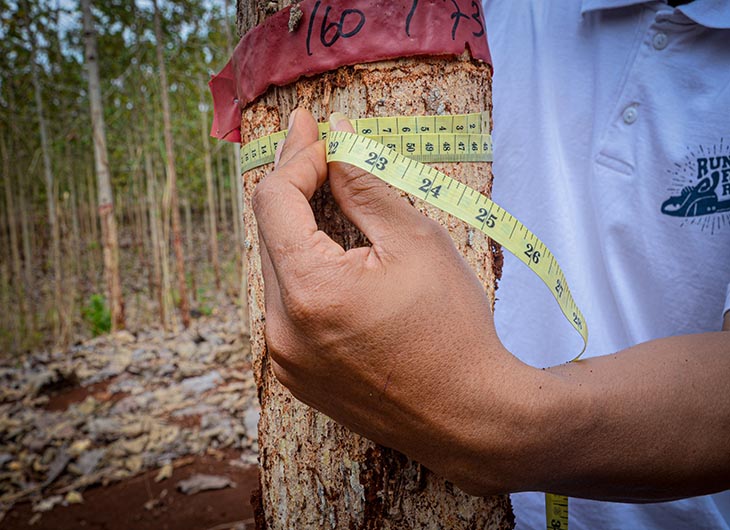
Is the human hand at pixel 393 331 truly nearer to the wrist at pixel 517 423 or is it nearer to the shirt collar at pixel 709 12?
the wrist at pixel 517 423

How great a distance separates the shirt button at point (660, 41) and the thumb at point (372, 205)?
908 mm

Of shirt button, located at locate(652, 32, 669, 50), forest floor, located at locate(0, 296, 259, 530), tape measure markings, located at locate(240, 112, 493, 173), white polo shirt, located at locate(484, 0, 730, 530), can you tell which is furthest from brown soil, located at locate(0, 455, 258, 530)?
shirt button, located at locate(652, 32, 669, 50)

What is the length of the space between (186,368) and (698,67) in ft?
21.3

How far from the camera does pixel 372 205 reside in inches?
27.5

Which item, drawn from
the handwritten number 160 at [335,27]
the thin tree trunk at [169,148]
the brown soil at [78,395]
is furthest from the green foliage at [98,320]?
the handwritten number 160 at [335,27]

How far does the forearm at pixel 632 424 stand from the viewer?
633 mm

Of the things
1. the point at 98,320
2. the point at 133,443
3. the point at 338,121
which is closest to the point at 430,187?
the point at 338,121

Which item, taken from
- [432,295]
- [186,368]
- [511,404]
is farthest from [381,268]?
[186,368]

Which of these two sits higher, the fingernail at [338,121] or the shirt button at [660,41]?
the shirt button at [660,41]

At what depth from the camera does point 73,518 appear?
370 centimetres

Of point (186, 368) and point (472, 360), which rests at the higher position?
point (472, 360)

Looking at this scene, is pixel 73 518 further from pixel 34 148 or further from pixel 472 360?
pixel 34 148

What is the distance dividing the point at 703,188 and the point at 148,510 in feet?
13.9

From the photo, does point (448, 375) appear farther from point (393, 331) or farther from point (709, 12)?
point (709, 12)
